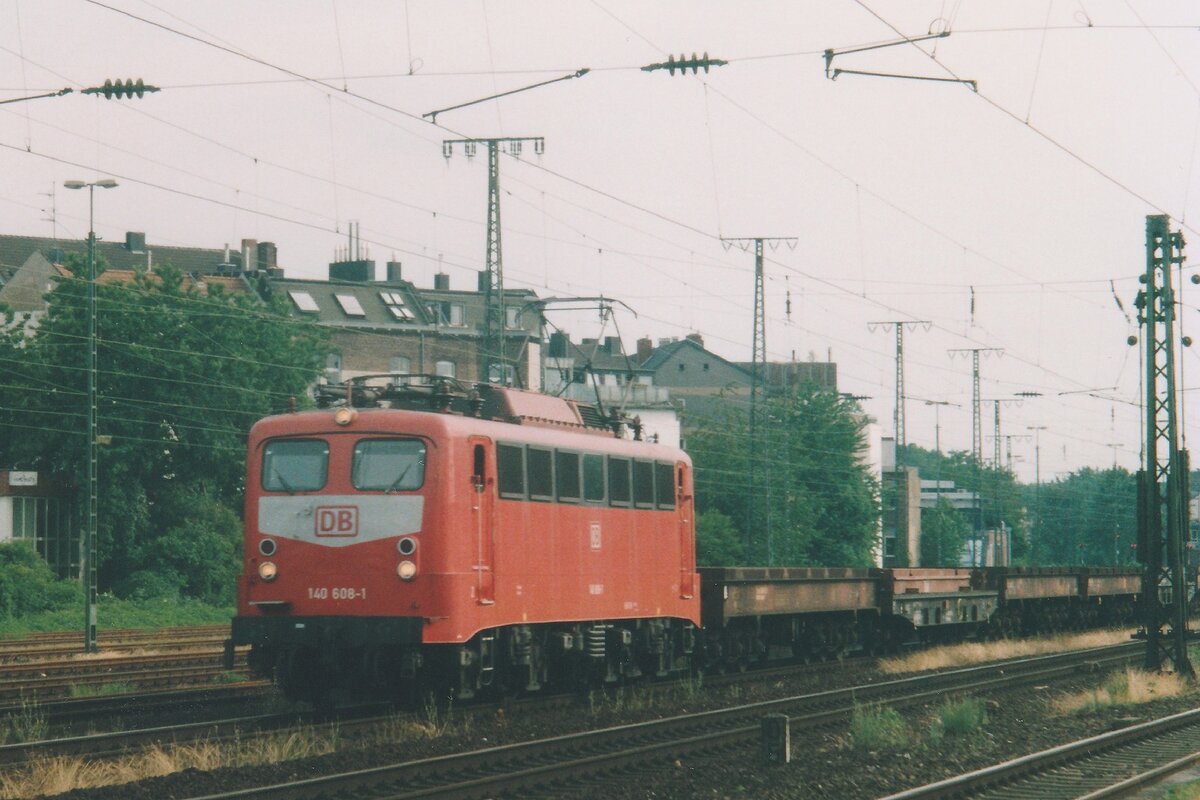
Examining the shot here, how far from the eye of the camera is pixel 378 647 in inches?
646

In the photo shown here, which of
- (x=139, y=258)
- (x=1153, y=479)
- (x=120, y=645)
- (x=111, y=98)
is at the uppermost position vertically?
(x=139, y=258)

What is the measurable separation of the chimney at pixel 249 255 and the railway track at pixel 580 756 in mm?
67225

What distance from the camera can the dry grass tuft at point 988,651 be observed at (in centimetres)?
2777

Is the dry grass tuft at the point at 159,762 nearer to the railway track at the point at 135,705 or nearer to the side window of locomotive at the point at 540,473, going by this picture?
the railway track at the point at 135,705

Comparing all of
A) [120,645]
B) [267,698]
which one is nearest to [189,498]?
[120,645]

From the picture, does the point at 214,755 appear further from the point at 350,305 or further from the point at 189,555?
the point at 350,305

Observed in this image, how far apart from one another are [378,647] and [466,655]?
0.88m

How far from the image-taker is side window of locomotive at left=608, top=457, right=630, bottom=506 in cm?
1964

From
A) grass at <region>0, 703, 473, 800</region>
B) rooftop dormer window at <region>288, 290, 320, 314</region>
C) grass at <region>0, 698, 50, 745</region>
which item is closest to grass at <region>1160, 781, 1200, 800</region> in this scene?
grass at <region>0, 703, 473, 800</region>

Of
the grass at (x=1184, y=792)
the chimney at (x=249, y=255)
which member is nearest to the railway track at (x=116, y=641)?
the grass at (x=1184, y=792)

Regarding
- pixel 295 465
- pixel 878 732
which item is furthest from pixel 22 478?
pixel 878 732

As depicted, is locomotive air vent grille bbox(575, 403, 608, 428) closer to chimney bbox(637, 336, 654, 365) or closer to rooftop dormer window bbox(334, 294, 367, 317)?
rooftop dormer window bbox(334, 294, 367, 317)

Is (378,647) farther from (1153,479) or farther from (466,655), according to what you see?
(1153,479)

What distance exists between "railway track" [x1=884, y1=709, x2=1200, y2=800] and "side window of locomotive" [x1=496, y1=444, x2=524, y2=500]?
589 cm
